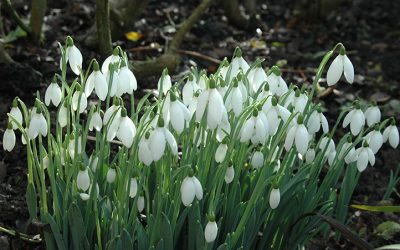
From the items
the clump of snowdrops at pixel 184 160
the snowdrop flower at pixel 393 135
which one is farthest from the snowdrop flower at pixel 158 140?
the snowdrop flower at pixel 393 135

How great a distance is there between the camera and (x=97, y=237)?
2115 mm

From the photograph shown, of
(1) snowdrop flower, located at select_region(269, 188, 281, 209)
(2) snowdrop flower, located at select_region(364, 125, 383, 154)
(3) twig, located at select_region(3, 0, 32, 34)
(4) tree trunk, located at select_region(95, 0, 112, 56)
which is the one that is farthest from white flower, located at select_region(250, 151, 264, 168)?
(3) twig, located at select_region(3, 0, 32, 34)

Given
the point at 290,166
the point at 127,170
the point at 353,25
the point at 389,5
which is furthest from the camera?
the point at 389,5

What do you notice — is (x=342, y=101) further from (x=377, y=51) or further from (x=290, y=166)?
(x=290, y=166)

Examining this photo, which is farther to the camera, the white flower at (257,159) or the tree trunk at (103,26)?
the tree trunk at (103,26)

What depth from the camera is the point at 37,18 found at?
11.3 feet

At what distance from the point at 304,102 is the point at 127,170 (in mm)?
560

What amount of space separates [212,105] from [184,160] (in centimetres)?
31

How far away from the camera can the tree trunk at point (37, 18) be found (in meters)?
3.39

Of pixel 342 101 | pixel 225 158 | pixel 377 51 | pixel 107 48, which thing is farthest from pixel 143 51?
pixel 225 158

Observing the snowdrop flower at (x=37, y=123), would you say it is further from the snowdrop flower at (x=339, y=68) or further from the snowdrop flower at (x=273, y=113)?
the snowdrop flower at (x=339, y=68)

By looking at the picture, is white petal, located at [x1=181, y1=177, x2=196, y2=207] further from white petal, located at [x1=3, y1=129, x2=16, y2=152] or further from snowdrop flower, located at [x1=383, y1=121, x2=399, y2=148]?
snowdrop flower, located at [x1=383, y1=121, x2=399, y2=148]

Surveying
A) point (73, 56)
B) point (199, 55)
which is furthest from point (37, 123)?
point (199, 55)

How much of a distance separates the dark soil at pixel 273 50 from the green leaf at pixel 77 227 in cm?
27
